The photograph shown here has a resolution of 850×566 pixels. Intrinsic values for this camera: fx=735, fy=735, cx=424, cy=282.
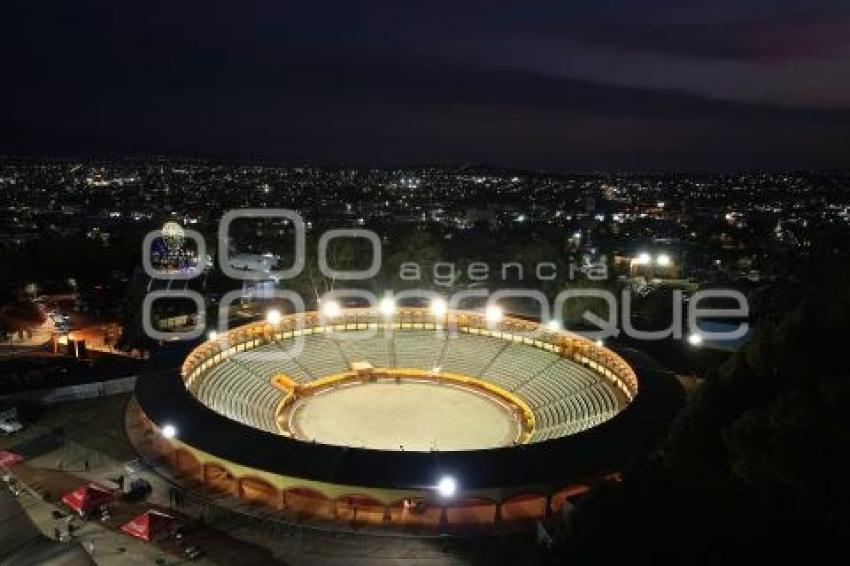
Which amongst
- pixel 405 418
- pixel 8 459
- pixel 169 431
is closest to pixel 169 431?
pixel 169 431

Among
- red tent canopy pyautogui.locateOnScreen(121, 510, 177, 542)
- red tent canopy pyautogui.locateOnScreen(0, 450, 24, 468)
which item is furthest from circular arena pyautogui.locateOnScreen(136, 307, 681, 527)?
red tent canopy pyautogui.locateOnScreen(0, 450, 24, 468)

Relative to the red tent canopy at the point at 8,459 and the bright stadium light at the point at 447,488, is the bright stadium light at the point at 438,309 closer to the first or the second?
the bright stadium light at the point at 447,488

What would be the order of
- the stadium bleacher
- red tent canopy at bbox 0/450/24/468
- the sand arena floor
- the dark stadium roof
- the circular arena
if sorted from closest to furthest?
the dark stadium roof < the circular arena < red tent canopy at bbox 0/450/24/468 < the sand arena floor < the stadium bleacher

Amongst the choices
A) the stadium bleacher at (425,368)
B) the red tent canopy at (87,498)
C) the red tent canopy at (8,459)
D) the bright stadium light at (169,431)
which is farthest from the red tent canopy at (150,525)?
the stadium bleacher at (425,368)

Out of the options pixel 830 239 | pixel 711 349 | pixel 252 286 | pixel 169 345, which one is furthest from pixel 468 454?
pixel 830 239

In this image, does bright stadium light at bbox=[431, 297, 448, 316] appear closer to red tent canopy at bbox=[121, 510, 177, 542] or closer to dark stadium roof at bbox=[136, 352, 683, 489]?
dark stadium roof at bbox=[136, 352, 683, 489]

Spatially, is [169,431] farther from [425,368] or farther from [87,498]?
[425,368]
